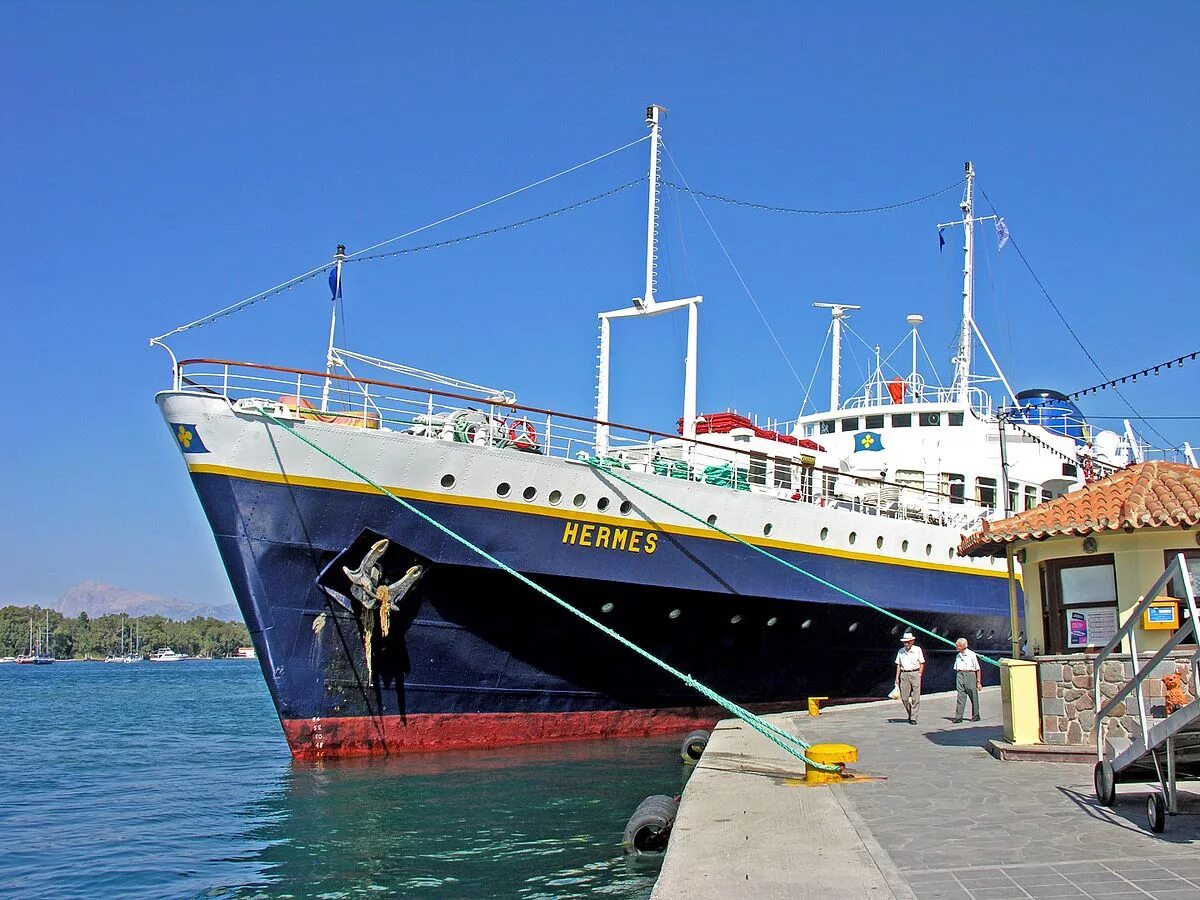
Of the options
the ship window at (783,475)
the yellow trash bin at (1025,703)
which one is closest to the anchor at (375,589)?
the yellow trash bin at (1025,703)

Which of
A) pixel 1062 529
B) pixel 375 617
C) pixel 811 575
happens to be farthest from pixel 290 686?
pixel 1062 529

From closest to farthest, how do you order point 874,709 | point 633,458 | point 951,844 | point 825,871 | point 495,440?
point 825,871 → point 951,844 → point 495,440 → point 874,709 → point 633,458

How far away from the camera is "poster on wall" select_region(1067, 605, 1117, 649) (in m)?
10.8

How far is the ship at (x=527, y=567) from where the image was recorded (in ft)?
49.8

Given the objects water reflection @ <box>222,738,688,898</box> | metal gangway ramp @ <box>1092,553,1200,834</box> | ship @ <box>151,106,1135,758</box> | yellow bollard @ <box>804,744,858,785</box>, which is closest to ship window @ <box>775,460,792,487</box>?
ship @ <box>151,106,1135,758</box>

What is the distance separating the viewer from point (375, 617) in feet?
50.6

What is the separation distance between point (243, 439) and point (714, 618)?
8428 mm

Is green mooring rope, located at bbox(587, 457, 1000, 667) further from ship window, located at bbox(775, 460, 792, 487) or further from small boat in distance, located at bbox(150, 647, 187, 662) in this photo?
small boat in distance, located at bbox(150, 647, 187, 662)

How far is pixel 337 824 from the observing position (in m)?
12.1

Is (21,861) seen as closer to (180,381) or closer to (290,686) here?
(290,686)

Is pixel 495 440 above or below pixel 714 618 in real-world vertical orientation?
above

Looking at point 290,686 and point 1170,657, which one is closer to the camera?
point 1170,657

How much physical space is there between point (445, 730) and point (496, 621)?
190cm

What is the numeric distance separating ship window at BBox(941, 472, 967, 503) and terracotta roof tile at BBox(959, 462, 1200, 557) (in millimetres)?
11688
